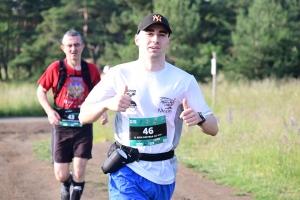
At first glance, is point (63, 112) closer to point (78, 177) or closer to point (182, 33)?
point (78, 177)

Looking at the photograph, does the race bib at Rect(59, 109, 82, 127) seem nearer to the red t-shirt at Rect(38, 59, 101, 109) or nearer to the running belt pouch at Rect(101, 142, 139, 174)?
the red t-shirt at Rect(38, 59, 101, 109)

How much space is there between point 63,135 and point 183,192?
2.08 m

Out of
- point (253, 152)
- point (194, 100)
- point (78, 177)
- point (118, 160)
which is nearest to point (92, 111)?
point (118, 160)

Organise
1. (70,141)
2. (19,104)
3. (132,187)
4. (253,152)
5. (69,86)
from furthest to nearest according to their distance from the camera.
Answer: (19,104) < (253,152) < (70,141) < (69,86) < (132,187)

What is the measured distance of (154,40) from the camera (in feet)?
12.5

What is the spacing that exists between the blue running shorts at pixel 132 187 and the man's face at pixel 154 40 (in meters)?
0.90

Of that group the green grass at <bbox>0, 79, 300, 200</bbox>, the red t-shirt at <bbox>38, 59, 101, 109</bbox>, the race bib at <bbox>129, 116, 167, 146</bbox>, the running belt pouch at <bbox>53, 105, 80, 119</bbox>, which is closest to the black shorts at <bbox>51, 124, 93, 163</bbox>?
the running belt pouch at <bbox>53, 105, 80, 119</bbox>

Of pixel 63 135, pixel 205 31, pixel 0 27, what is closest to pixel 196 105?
pixel 63 135

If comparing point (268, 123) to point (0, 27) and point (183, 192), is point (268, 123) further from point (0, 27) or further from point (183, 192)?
point (0, 27)

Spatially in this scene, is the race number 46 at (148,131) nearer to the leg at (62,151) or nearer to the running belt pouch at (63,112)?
the running belt pouch at (63,112)

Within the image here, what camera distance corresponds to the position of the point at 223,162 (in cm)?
924

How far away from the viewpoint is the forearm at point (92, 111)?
3738 mm

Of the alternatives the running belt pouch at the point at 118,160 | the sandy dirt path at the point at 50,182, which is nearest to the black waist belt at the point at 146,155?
the running belt pouch at the point at 118,160

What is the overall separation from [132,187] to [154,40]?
1.11m
